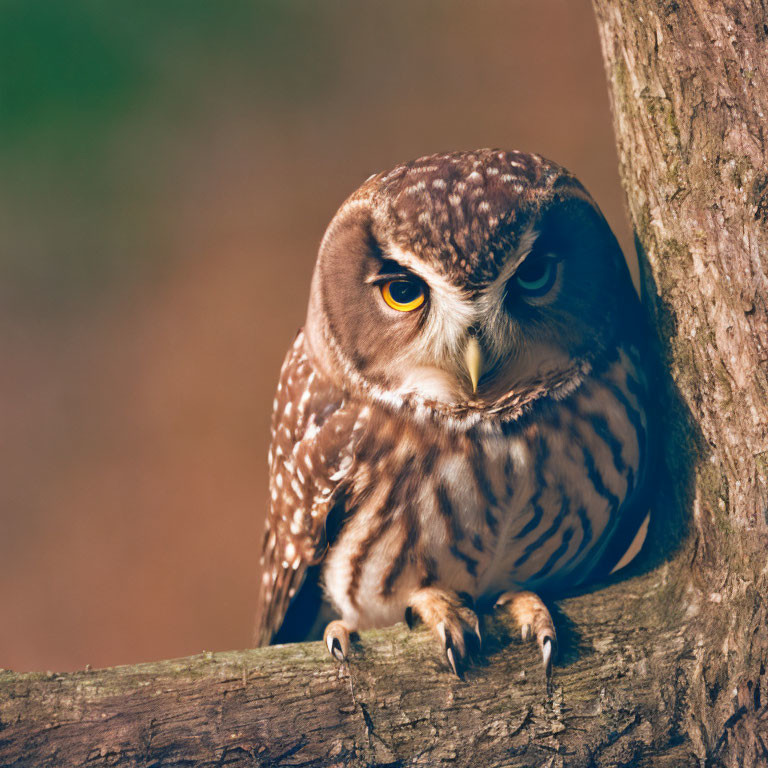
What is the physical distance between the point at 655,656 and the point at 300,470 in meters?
0.75

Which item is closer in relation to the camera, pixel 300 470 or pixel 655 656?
pixel 655 656

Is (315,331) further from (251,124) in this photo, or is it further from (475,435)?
(251,124)

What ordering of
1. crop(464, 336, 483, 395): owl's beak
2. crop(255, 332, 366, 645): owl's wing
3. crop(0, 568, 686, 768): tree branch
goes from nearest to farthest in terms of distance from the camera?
Result: crop(0, 568, 686, 768): tree branch < crop(464, 336, 483, 395): owl's beak < crop(255, 332, 366, 645): owl's wing

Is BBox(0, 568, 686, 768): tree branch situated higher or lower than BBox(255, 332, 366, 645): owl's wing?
lower

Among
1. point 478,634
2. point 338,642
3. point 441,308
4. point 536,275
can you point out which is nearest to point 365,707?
point 338,642

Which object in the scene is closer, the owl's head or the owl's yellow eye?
the owl's head

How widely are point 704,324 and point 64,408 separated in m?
2.55

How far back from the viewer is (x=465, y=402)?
1403mm

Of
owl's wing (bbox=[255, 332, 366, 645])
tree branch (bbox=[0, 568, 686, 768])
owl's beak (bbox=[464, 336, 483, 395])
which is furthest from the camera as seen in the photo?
owl's wing (bbox=[255, 332, 366, 645])

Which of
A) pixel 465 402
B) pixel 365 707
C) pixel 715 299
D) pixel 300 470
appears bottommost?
pixel 365 707

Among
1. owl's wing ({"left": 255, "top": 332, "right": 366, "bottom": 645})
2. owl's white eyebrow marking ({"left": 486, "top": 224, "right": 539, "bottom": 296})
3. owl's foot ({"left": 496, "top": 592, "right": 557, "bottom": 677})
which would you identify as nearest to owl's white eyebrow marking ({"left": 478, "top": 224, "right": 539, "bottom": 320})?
owl's white eyebrow marking ({"left": 486, "top": 224, "right": 539, "bottom": 296})

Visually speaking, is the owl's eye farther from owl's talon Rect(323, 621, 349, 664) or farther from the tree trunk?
owl's talon Rect(323, 621, 349, 664)

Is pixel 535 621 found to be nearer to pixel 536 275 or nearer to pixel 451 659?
pixel 451 659

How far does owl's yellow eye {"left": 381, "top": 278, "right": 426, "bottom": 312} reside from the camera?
133 centimetres
